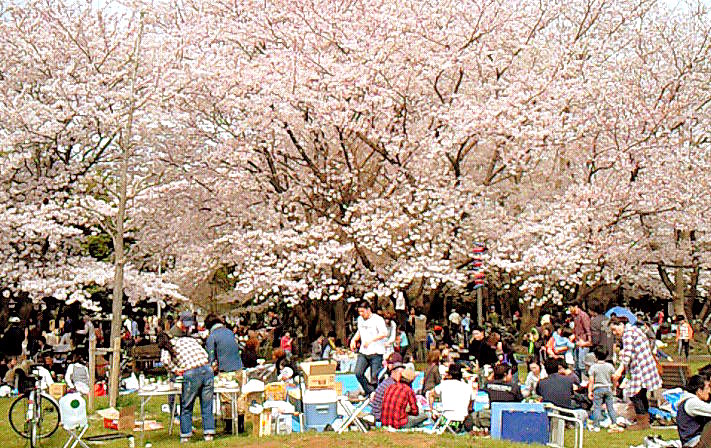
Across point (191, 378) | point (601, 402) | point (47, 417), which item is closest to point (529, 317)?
point (601, 402)

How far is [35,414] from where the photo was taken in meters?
8.74

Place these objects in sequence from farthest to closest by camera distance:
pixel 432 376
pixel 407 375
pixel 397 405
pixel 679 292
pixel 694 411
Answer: pixel 679 292 → pixel 432 376 → pixel 407 375 → pixel 397 405 → pixel 694 411

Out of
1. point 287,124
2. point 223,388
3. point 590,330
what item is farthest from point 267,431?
point 287,124

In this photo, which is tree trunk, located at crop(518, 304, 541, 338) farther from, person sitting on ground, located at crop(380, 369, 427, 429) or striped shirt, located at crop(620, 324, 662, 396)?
person sitting on ground, located at crop(380, 369, 427, 429)

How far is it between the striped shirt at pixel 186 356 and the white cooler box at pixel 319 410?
127 cm

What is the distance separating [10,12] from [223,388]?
1182cm

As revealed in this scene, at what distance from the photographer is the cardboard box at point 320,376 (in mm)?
9180

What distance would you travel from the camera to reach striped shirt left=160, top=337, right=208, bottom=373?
8797 millimetres

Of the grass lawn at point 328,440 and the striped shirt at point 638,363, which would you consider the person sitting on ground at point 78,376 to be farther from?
the striped shirt at point 638,363

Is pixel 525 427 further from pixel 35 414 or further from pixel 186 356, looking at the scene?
pixel 35 414

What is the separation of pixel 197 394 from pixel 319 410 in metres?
1.40

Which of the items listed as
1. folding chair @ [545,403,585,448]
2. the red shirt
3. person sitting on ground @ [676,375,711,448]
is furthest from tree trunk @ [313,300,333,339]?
person sitting on ground @ [676,375,711,448]

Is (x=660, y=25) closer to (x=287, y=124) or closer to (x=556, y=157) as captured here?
(x=556, y=157)

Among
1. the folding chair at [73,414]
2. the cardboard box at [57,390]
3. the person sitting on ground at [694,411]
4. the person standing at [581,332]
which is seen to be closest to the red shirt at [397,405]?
the person sitting on ground at [694,411]
